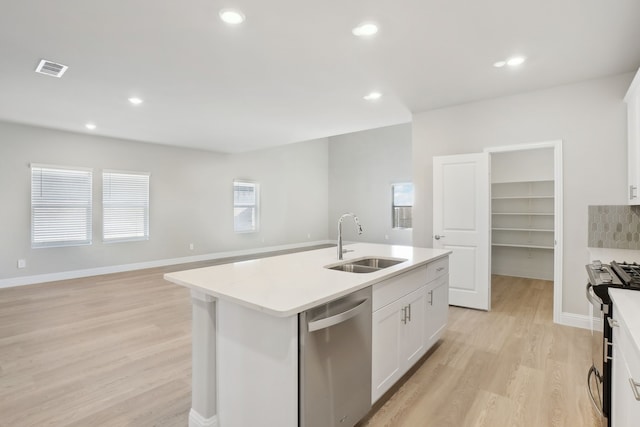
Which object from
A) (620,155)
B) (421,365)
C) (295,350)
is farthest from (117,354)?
(620,155)

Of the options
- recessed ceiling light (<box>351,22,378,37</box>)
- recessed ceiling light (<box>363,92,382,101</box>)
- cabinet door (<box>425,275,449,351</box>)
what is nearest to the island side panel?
cabinet door (<box>425,275,449,351</box>)

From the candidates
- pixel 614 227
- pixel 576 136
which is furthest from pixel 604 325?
pixel 576 136

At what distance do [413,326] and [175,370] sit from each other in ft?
6.25

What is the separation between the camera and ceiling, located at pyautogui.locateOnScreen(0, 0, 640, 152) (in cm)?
223

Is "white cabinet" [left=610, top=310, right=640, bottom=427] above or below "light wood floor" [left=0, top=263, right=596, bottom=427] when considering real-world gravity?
above

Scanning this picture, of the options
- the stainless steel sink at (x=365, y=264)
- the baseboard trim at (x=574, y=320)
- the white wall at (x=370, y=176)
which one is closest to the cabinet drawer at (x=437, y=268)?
the stainless steel sink at (x=365, y=264)

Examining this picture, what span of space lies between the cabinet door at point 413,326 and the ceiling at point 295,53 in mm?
2047

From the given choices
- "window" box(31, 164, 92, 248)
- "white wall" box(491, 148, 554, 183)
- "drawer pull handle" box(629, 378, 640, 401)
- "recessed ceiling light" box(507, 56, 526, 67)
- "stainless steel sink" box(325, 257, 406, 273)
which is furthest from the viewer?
"white wall" box(491, 148, 554, 183)

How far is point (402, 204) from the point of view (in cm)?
945

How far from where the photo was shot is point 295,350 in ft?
4.57

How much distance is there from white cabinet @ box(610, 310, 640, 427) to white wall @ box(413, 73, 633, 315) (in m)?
2.32

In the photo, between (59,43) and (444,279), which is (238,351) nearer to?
(444,279)

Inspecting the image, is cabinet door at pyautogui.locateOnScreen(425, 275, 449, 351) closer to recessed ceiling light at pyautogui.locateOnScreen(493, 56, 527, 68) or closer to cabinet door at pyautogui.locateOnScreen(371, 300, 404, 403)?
cabinet door at pyautogui.locateOnScreen(371, 300, 404, 403)

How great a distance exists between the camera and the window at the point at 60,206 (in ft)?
17.7
